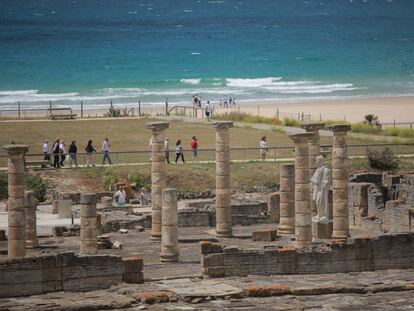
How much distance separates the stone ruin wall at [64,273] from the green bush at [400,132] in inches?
1439

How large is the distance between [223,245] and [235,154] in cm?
2614

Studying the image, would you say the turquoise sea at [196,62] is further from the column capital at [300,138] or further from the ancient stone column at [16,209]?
the ancient stone column at [16,209]

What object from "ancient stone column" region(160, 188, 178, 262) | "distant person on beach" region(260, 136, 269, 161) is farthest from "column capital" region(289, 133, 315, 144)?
"distant person on beach" region(260, 136, 269, 161)

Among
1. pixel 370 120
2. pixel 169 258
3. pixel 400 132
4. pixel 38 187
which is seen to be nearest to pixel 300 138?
pixel 169 258

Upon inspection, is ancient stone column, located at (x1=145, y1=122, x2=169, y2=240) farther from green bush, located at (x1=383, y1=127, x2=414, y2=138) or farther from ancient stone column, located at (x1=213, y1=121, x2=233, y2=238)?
green bush, located at (x1=383, y1=127, x2=414, y2=138)

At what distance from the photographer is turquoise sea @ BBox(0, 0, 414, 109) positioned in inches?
5251

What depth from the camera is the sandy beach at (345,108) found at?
334 ft

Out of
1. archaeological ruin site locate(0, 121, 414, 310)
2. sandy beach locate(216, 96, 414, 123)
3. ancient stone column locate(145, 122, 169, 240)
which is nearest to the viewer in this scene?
archaeological ruin site locate(0, 121, 414, 310)

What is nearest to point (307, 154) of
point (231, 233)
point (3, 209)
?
point (231, 233)

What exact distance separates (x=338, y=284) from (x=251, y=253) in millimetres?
3039

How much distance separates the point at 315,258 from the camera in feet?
164

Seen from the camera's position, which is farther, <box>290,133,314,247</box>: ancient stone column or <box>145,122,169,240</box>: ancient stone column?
<box>145,122,169,240</box>: ancient stone column

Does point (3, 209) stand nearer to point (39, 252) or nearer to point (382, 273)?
point (39, 252)

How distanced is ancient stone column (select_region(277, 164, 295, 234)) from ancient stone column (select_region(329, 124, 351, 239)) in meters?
2.04
